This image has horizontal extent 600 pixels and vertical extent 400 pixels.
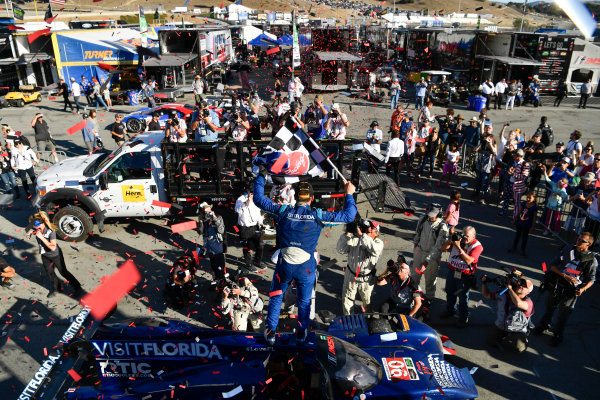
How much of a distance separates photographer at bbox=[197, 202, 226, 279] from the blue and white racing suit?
2.34 metres

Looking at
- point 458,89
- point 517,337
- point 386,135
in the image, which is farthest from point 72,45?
point 517,337

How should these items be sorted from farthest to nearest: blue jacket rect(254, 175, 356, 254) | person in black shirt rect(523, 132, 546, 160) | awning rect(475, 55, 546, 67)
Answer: awning rect(475, 55, 546, 67) < person in black shirt rect(523, 132, 546, 160) < blue jacket rect(254, 175, 356, 254)

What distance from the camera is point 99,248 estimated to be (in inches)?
366

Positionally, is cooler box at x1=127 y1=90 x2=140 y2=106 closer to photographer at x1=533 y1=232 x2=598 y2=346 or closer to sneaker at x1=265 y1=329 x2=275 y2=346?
sneaker at x1=265 y1=329 x2=275 y2=346

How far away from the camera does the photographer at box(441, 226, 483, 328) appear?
653 centimetres

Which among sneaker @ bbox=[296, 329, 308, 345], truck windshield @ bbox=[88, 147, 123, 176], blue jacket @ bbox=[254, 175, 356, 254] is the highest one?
blue jacket @ bbox=[254, 175, 356, 254]

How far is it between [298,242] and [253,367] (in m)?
1.54

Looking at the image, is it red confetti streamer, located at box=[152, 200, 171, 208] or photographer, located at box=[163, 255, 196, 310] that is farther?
red confetti streamer, located at box=[152, 200, 171, 208]

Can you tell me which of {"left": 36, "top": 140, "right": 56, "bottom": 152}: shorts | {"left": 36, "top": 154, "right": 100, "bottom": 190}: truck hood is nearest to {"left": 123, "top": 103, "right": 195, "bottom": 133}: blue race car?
{"left": 36, "top": 140, "right": 56, "bottom": 152}: shorts

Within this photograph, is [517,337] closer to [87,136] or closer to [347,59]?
[87,136]

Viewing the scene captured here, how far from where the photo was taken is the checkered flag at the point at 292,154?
657 centimetres

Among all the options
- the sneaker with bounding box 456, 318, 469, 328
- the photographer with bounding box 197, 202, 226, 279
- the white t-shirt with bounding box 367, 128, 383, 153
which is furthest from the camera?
the white t-shirt with bounding box 367, 128, 383, 153

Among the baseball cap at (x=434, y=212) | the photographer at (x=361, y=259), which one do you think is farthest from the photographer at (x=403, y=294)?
the baseball cap at (x=434, y=212)

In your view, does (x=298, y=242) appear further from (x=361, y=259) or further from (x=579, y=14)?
(x=579, y=14)
